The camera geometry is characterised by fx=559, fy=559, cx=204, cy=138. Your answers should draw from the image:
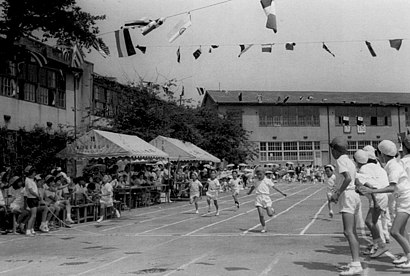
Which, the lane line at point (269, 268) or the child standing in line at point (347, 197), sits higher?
the child standing in line at point (347, 197)

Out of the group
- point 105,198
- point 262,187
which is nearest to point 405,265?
point 262,187

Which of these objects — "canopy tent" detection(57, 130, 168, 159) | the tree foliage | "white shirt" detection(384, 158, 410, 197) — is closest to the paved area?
"white shirt" detection(384, 158, 410, 197)

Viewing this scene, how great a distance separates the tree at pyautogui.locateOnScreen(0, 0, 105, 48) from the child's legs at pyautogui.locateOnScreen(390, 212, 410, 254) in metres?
15.1

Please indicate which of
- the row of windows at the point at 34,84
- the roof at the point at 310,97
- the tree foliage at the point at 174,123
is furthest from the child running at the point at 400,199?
the roof at the point at 310,97

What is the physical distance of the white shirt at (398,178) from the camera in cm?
827

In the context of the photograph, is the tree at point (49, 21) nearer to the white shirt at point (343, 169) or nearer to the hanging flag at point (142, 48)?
the hanging flag at point (142, 48)

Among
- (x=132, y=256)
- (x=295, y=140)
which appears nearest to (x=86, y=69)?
(x=132, y=256)

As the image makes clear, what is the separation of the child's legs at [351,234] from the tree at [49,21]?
48.1ft

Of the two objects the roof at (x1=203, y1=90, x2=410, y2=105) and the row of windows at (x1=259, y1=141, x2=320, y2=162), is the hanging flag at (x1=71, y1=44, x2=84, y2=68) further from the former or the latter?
the row of windows at (x1=259, y1=141, x2=320, y2=162)

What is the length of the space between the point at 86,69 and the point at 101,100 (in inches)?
122

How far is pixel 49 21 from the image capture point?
19.9 meters

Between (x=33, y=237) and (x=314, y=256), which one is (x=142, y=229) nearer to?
(x=33, y=237)

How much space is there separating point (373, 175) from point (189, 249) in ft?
12.9

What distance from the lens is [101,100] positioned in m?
35.1
